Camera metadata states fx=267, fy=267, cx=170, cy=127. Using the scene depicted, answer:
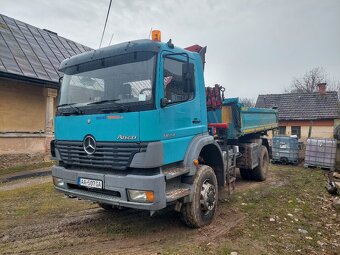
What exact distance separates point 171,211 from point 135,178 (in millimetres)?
2103

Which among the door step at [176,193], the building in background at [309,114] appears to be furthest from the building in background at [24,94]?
the building in background at [309,114]

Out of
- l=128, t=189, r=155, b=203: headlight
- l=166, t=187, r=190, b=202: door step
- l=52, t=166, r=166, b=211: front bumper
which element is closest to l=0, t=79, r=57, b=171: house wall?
l=52, t=166, r=166, b=211: front bumper

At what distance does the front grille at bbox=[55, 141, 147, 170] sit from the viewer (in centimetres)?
348

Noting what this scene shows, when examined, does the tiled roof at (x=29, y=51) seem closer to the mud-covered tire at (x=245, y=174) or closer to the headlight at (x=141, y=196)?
the mud-covered tire at (x=245, y=174)

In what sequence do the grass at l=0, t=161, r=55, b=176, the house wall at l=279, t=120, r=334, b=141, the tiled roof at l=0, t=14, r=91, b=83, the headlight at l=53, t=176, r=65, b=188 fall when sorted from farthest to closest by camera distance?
the house wall at l=279, t=120, r=334, b=141 < the tiled roof at l=0, t=14, r=91, b=83 < the grass at l=0, t=161, r=55, b=176 < the headlight at l=53, t=176, r=65, b=188

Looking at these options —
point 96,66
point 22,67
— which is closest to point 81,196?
point 96,66

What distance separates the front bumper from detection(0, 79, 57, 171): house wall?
8.21 m

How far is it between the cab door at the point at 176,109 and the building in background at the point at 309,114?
69.4 feet

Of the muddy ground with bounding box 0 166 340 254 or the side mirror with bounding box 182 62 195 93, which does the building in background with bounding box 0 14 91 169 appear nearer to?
the muddy ground with bounding box 0 166 340 254

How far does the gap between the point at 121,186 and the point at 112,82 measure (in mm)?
1453

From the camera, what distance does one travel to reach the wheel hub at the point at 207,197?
4.31m

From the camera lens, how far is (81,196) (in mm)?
3967

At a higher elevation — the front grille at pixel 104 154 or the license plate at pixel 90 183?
the front grille at pixel 104 154

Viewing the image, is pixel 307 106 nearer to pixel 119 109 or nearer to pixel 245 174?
pixel 245 174
